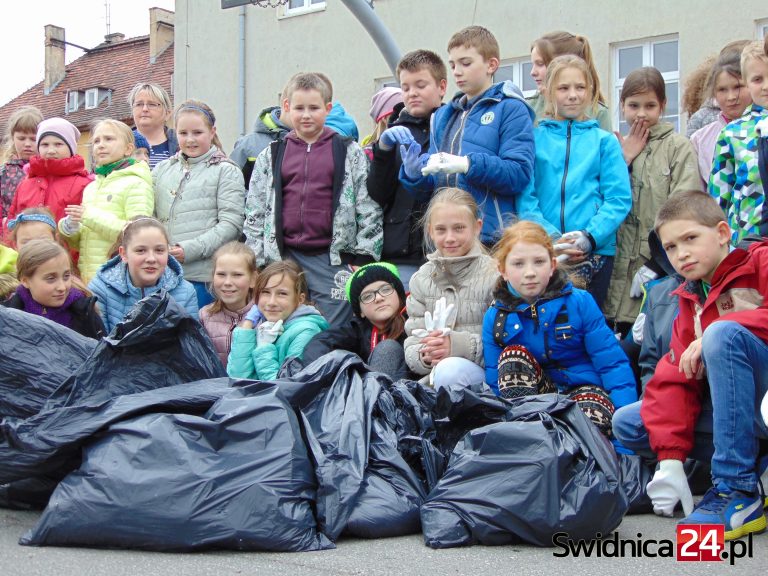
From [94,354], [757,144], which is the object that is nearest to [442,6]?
[757,144]

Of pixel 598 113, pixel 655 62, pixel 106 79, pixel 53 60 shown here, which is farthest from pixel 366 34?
pixel 53 60

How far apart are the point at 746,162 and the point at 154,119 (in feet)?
12.9

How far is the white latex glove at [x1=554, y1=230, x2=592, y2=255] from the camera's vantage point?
5043mm

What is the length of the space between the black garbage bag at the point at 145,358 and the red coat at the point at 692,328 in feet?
5.69

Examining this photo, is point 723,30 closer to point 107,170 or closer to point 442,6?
point 442,6

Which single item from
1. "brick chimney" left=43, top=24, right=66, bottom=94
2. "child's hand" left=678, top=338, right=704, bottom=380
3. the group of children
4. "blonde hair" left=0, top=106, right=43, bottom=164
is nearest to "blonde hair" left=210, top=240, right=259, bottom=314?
the group of children

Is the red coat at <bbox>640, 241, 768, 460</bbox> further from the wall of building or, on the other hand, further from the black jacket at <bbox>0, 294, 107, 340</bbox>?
the wall of building

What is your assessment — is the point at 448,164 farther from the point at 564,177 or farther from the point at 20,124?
the point at 20,124

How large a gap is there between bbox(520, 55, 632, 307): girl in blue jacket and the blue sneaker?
1758 mm

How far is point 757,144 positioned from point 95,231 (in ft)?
12.5

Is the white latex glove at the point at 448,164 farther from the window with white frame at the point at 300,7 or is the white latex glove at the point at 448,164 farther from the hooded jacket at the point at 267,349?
the window with white frame at the point at 300,7

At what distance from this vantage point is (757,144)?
4.80 meters

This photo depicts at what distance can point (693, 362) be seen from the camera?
3756mm

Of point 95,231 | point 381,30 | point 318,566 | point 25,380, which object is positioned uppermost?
point 381,30
